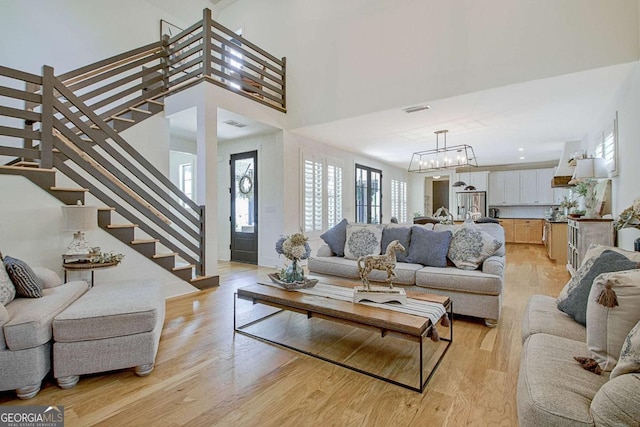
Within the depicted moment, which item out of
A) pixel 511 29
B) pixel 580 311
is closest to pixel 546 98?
pixel 511 29

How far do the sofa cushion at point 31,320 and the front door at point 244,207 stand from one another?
4084 mm

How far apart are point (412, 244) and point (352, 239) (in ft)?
2.52

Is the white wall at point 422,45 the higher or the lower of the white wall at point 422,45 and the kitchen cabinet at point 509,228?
the higher

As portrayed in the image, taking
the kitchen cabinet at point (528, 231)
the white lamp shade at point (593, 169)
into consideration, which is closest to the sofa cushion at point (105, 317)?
the white lamp shade at point (593, 169)

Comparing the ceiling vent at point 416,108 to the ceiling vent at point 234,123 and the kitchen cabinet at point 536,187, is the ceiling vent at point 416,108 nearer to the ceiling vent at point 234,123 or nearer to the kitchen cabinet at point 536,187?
the ceiling vent at point 234,123

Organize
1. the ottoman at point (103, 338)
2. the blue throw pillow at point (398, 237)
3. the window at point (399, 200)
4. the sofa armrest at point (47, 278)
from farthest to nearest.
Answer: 1. the window at point (399, 200)
2. the blue throw pillow at point (398, 237)
3. the sofa armrest at point (47, 278)
4. the ottoman at point (103, 338)

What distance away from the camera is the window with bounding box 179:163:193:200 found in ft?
24.6

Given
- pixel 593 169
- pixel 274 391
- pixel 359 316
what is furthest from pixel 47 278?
pixel 593 169

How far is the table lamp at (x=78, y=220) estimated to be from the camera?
2990mm

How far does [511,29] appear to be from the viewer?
3760mm

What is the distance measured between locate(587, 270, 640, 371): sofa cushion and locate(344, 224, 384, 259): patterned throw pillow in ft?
8.20

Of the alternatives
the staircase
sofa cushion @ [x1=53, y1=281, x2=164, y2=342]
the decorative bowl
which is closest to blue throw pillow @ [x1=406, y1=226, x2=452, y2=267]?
the decorative bowl

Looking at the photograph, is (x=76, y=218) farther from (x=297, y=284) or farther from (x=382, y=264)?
(x=382, y=264)

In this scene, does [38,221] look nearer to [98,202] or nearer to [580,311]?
[98,202]
